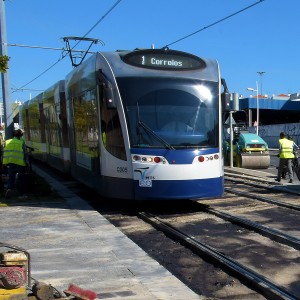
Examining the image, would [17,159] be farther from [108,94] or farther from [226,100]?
[226,100]

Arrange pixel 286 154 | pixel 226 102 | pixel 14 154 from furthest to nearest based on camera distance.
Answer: pixel 286 154 < pixel 14 154 < pixel 226 102

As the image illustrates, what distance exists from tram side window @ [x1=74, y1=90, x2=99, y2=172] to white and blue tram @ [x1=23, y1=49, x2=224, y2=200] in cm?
11

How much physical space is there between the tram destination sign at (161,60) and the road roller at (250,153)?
14.2 metres

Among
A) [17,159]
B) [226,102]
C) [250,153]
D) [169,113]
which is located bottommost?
[250,153]

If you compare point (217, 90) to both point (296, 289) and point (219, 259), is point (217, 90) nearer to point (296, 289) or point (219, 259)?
point (219, 259)

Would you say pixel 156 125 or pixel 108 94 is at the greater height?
pixel 108 94

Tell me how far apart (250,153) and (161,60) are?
49.2 feet

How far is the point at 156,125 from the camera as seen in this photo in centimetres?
987

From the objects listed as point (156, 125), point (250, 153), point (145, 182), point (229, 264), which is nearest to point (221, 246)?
point (229, 264)

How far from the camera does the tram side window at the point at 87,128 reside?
10897mm

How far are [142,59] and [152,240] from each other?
4.04m

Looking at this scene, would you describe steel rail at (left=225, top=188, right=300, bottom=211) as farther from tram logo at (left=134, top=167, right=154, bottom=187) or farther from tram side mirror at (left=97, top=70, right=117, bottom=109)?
tram side mirror at (left=97, top=70, right=117, bottom=109)

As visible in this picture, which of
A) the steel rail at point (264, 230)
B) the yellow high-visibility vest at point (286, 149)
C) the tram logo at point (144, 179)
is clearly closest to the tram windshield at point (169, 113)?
the tram logo at point (144, 179)

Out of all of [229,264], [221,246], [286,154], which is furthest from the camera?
[286,154]
